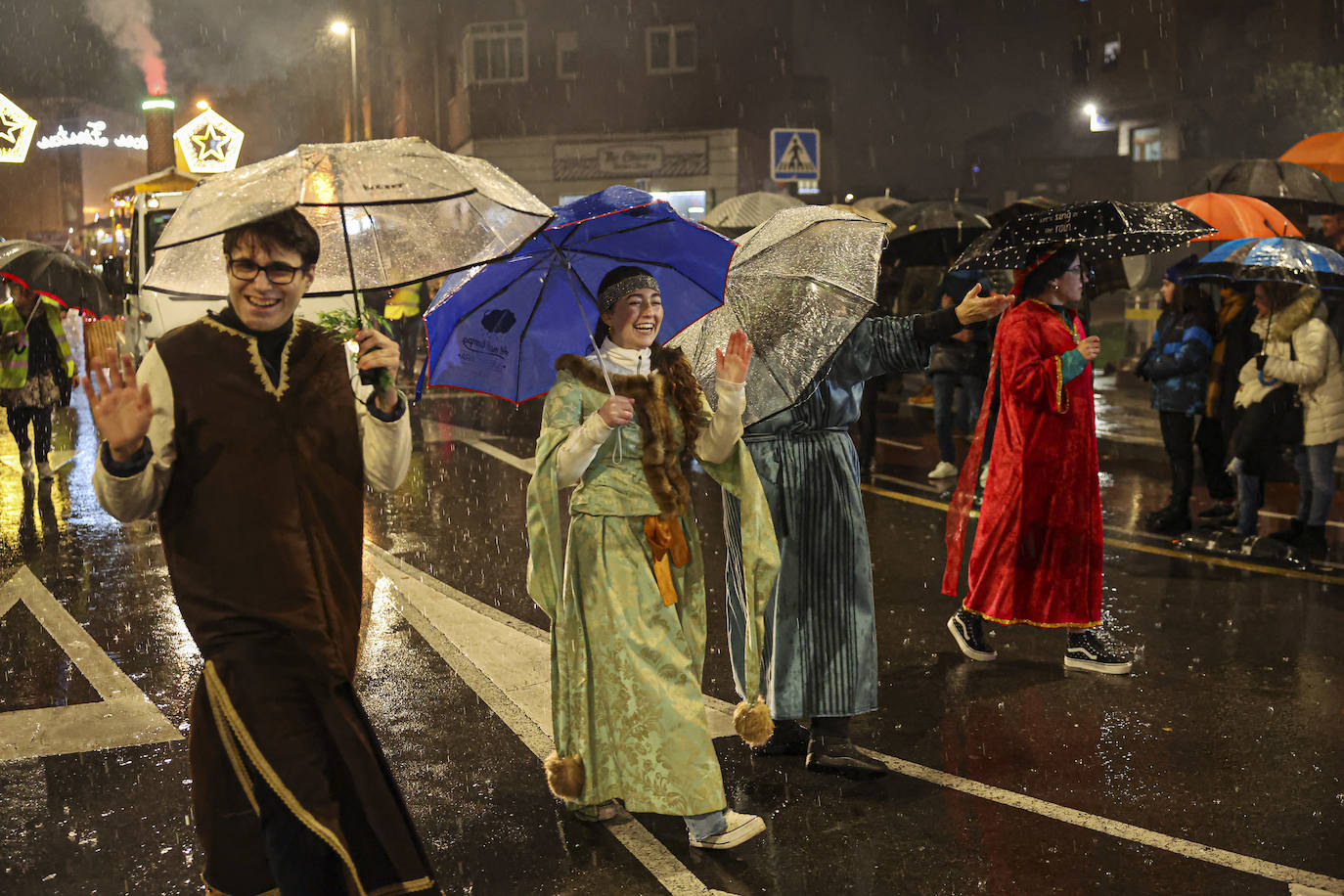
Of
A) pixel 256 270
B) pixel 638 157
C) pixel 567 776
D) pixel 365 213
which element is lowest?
pixel 567 776

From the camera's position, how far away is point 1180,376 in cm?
937

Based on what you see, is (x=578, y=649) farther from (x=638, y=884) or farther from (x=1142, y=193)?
(x=1142, y=193)

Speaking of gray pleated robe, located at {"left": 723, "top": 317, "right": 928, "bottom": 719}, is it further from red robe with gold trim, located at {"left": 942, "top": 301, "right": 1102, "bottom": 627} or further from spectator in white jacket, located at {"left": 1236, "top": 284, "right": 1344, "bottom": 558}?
spectator in white jacket, located at {"left": 1236, "top": 284, "right": 1344, "bottom": 558}

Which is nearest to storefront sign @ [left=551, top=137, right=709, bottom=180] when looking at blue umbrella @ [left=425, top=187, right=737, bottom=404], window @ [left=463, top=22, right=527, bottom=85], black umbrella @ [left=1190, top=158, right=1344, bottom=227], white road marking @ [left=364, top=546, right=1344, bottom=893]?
window @ [left=463, top=22, right=527, bottom=85]

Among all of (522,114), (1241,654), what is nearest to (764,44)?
(522,114)

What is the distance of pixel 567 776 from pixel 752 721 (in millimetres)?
639

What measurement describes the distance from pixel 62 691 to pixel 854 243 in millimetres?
4201

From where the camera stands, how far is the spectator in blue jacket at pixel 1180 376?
30.6 feet

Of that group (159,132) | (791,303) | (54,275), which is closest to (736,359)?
(791,303)

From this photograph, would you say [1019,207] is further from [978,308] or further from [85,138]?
[85,138]

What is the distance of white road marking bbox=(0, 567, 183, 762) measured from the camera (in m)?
5.42

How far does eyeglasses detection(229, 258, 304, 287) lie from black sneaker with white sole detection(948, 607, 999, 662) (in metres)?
4.21

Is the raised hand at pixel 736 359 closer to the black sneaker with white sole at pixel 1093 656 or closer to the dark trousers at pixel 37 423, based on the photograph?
the black sneaker with white sole at pixel 1093 656

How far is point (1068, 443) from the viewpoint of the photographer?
627cm
